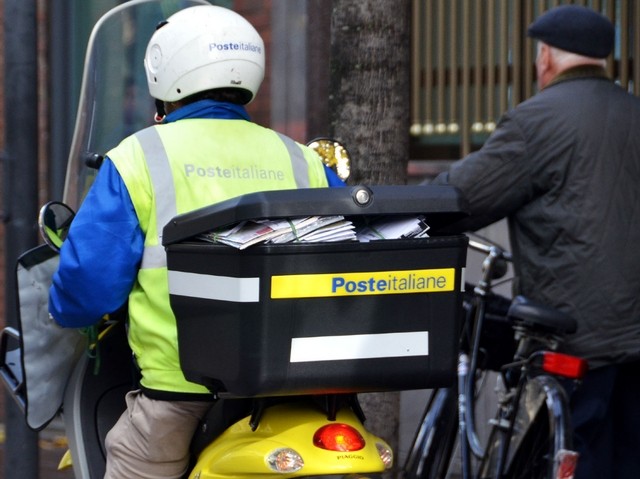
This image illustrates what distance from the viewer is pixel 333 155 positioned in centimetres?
383

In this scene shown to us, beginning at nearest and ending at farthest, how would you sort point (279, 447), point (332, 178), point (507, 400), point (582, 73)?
point (279, 447) < point (332, 178) < point (582, 73) < point (507, 400)

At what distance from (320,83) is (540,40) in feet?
8.70

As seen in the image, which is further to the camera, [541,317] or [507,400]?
[507,400]

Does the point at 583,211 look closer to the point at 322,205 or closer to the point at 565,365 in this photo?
the point at 565,365

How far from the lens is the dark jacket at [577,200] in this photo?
14.5ft

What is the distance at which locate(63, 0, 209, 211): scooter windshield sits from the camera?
404 cm

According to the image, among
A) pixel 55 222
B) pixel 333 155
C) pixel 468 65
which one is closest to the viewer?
pixel 55 222

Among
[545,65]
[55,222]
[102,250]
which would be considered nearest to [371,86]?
[545,65]

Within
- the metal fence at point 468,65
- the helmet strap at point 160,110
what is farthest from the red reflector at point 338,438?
the metal fence at point 468,65

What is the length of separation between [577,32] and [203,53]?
1718 millimetres

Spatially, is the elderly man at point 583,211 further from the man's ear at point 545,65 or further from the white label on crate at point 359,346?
the white label on crate at point 359,346

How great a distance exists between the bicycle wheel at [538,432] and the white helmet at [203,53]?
1.52 meters

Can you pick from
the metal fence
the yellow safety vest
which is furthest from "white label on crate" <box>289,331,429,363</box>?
the metal fence

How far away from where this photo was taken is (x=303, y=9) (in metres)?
7.28
